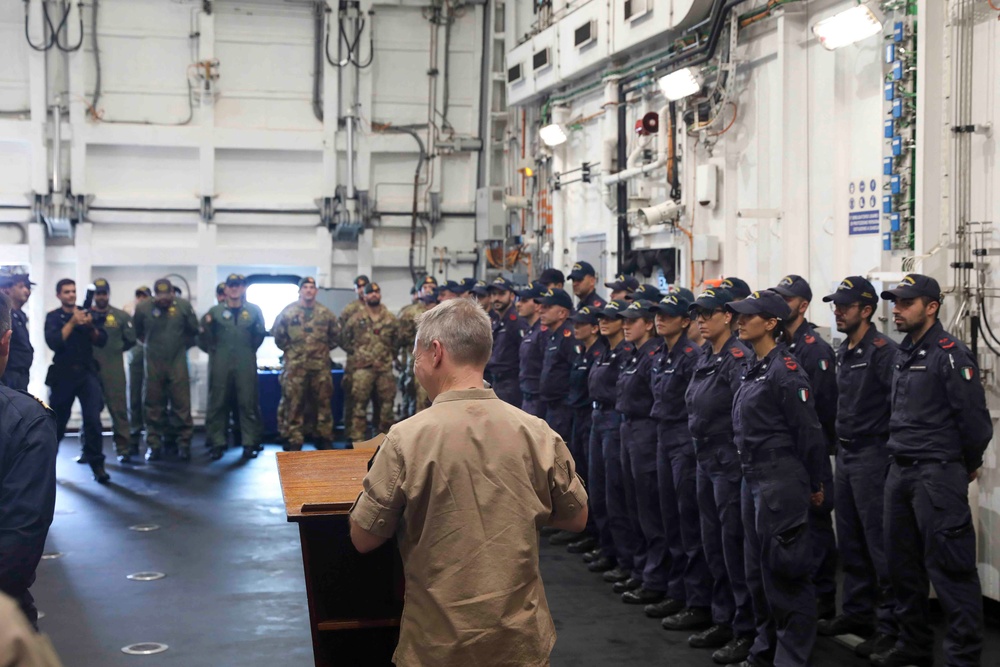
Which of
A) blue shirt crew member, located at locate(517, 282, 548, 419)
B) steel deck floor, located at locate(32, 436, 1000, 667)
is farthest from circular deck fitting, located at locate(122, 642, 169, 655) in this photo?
blue shirt crew member, located at locate(517, 282, 548, 419)

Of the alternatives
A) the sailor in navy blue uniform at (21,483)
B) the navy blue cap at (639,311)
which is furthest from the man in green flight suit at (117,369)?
the sailor in navy blue uniform at (21,483)

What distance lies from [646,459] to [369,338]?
16.5 feet

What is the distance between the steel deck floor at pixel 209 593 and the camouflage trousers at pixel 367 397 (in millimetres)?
1854

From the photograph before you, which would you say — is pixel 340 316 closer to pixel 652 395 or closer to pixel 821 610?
pixel 652 395

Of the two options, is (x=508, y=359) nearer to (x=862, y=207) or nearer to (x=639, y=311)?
(x=639, y=311)

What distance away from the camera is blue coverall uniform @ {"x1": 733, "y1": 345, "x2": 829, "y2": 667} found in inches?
175

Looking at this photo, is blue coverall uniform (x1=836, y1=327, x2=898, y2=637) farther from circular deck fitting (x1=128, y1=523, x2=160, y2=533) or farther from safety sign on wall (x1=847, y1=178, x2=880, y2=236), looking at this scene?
circular deck fitting (x1=128, y1=523, x2=160, y2=533)

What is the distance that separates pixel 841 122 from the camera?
6.27 meters

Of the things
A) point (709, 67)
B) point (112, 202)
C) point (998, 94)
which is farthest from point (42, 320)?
point (998, 94)

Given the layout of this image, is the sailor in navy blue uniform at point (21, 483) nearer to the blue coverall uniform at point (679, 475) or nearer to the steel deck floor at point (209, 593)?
the steel deck floor at point (209, 593)

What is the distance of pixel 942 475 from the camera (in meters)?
4.50

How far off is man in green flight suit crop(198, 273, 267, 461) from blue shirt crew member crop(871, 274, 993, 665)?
679 centimetres

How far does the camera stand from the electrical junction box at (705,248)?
7.25 meters

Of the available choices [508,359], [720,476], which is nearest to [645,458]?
[720,476]
